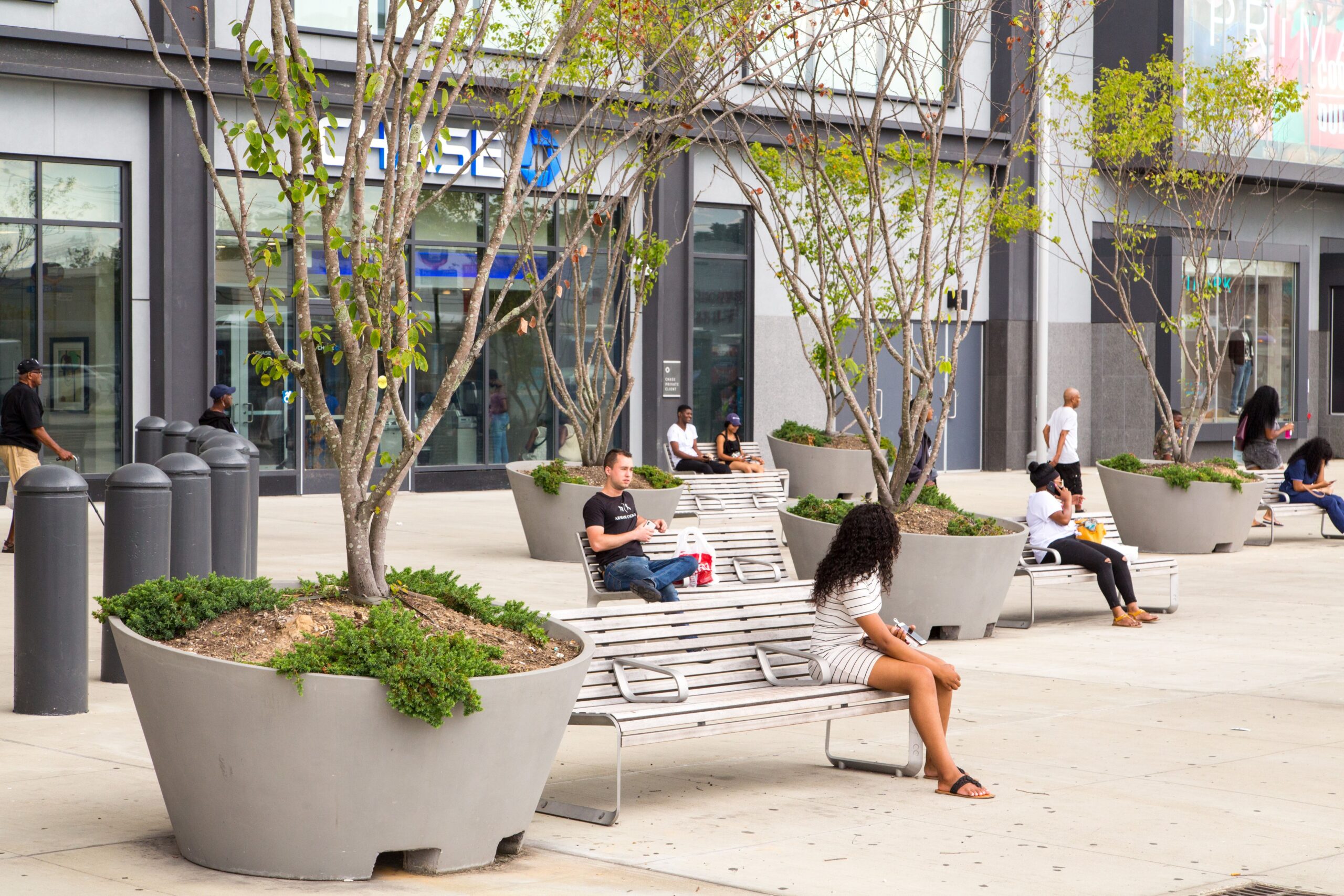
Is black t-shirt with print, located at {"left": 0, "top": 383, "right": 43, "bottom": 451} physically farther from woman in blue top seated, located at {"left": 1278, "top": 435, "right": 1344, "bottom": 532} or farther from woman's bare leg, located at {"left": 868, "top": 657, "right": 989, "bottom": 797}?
woman in blue top seated, located at {"left": 1278, "top": 435, "right": 1344, "bottom": 532}

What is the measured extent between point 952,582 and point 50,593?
5.99 metres

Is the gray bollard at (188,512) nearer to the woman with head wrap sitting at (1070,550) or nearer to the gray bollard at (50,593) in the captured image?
the gray bollard at (50,593)

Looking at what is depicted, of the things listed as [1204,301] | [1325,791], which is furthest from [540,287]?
[1204,301]

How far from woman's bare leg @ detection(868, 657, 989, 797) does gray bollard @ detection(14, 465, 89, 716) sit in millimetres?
3874

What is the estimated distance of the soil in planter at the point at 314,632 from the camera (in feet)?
19.0

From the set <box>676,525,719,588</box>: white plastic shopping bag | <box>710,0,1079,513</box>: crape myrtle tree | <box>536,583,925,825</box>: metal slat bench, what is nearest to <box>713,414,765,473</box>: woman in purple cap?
<box>710,0,1079,513</box>: crape myrtle tree

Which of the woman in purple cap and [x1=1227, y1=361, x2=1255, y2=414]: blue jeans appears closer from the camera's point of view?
the woman in purple cap

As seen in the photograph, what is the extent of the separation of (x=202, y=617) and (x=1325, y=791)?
15.5 ft

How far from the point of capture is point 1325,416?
1438 inches

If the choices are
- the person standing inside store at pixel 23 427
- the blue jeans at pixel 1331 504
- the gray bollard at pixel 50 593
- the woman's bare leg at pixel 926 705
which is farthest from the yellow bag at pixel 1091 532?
the person standing inside store at pixel 23 427

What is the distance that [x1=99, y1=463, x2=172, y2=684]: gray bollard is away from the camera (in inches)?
345

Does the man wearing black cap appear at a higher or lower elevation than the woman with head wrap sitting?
higher

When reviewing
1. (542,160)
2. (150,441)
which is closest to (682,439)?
(542,160)

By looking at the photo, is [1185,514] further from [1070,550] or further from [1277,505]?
[1070,550]
